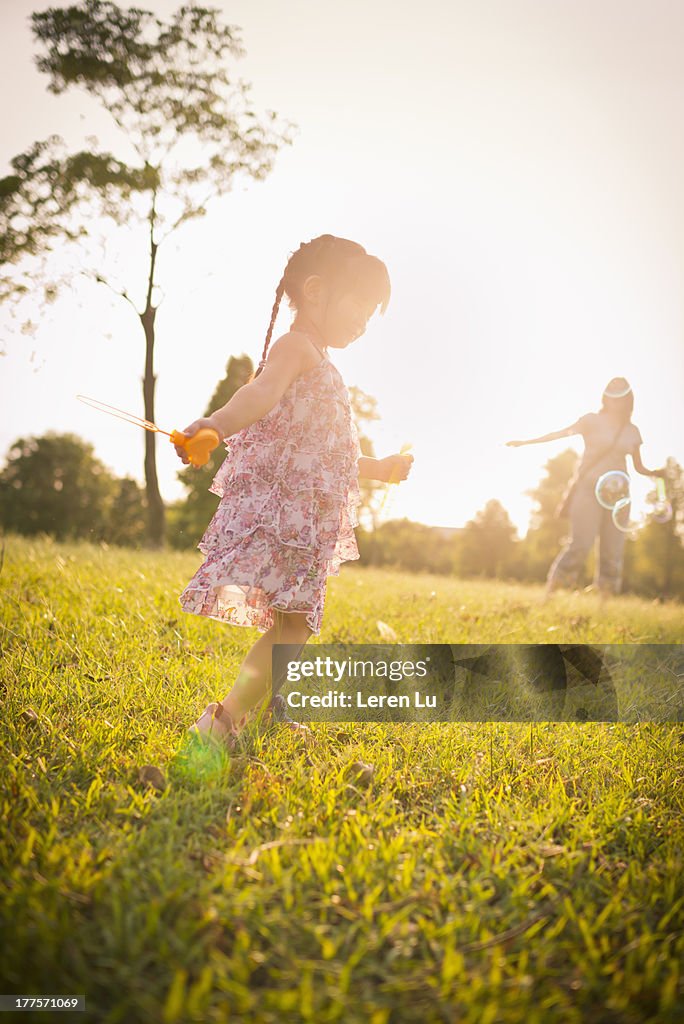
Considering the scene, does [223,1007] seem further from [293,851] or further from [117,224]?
[117,224]

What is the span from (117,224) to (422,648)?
13.1 metres

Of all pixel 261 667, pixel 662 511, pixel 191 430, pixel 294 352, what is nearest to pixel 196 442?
pixel 191 430

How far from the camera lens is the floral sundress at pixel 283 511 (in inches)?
95.3

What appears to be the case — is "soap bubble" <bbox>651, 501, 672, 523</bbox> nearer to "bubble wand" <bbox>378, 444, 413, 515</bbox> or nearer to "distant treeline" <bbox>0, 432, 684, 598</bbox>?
"bubble wand" <bbox>378, 444, 413, 515</bbox>

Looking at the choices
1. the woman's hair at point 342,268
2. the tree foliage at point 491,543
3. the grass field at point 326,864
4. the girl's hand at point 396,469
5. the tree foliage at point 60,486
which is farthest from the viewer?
the tree foliage at point 491,543

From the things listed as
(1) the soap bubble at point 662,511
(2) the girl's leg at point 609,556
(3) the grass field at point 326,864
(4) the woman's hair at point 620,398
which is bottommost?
(3) the grass field at point 326,864

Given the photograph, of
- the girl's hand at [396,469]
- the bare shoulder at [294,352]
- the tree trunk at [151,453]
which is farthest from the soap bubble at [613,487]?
the tree trunk at [151,453]

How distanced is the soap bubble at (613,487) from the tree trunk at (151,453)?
935cm

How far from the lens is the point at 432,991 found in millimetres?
1239

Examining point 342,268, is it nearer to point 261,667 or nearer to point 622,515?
point 261,667

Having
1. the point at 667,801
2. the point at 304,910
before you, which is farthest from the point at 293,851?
the point at 667,801

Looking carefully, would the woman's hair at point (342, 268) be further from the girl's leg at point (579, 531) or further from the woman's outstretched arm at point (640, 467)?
the woman's outstretched arm at point (640, 467)

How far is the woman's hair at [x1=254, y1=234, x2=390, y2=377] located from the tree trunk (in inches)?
440

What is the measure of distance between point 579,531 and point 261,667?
5.99m
